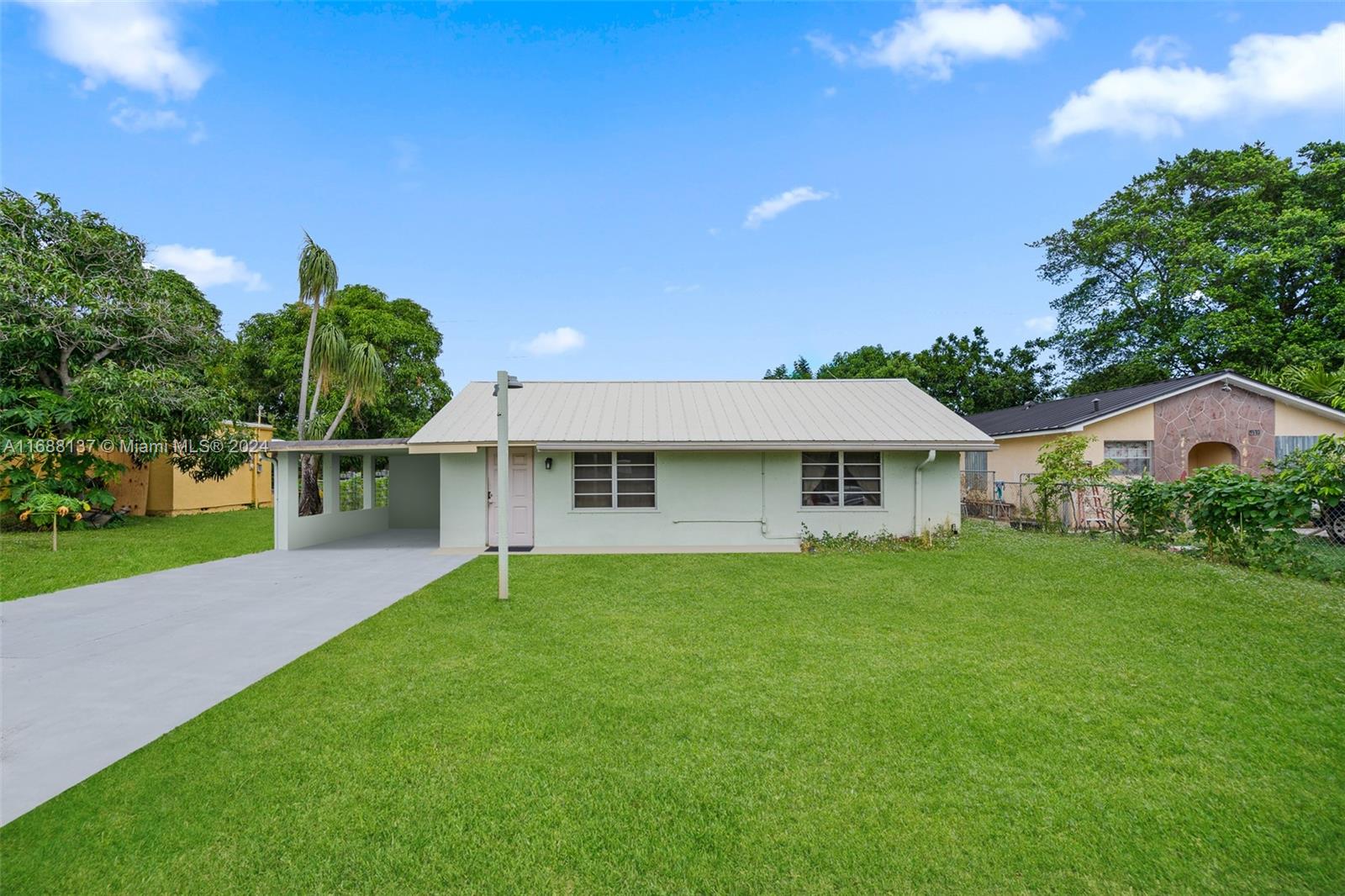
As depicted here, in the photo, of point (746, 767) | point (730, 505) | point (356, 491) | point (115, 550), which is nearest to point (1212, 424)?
point (730, 505)

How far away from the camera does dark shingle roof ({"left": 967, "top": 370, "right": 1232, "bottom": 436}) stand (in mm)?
14078

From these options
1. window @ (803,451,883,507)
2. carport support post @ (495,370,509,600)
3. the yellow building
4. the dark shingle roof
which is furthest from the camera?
the yellow building

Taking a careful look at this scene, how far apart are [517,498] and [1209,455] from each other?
18.5 m

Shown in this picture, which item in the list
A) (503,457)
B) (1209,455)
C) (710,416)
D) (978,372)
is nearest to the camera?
(503,457)

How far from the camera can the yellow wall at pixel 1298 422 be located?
46.3ft

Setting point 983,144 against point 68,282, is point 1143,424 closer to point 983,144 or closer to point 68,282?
point 983,144

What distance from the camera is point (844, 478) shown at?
1148 cm

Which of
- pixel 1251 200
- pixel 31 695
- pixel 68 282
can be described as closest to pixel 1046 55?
pixel 1251 200

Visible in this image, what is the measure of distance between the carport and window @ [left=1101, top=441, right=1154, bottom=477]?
16.2 meters

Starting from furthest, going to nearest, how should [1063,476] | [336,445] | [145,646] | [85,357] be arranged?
[85,357]
[1063,476]
[336,445]
[145,646]

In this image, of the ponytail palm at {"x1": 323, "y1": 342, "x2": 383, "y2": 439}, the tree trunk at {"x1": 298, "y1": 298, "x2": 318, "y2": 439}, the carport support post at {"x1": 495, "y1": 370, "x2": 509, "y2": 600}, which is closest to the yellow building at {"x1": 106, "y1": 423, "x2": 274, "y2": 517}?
the tree trunk at {"x1": 298, "y1": 298, "x2": 318, "y2": 439}

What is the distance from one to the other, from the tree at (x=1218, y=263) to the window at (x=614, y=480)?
64.9ft

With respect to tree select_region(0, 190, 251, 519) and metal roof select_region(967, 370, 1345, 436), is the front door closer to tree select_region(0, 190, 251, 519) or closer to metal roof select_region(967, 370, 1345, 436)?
tree select_region(0, 190, 251, 519)

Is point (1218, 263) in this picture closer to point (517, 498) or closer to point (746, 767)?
point (517, 498)
